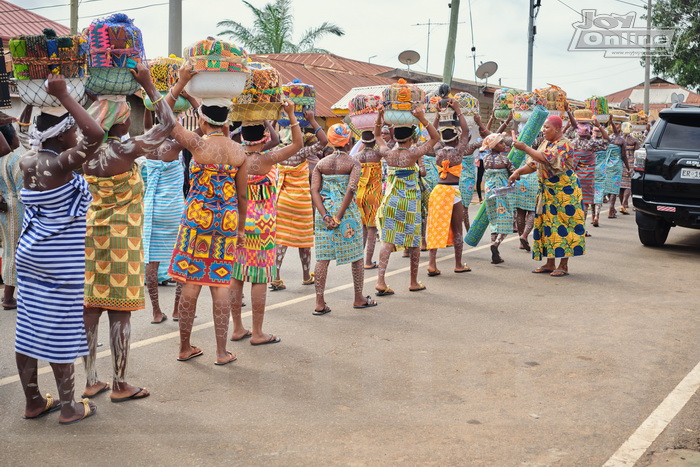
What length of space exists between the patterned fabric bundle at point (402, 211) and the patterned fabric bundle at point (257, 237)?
2333 mm

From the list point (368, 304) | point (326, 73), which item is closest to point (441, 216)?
point (368, 304)

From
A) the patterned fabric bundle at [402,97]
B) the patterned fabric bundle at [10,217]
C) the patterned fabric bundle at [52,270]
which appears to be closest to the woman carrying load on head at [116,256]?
the patterned fabric bundle at [52,270]

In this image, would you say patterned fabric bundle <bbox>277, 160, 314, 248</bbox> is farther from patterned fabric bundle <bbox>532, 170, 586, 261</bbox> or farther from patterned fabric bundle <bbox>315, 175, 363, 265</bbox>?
patterned fabric bundle <bbox>532, 170, 586, 261</bbox>

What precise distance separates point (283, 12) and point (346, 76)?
176 inches

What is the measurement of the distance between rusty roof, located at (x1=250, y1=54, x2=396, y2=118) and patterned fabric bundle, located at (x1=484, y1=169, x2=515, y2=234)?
9.46 m

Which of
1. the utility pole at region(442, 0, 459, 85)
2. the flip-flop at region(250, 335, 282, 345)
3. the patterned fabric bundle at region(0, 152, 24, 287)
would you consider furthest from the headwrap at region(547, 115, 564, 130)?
the utility pole at region(442, 0, 459, 85)

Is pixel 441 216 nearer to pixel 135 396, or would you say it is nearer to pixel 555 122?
pixel 555 122

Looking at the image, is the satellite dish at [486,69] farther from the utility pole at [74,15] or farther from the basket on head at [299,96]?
the basket on head at [299,96]

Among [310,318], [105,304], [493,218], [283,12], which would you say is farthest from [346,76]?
[105,304]

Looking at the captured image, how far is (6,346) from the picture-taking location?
5.88 meters

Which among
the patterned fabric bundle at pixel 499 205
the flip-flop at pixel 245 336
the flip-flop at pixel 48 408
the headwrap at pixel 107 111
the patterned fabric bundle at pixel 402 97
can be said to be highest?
the patterned fabric bundle at pixel 402 97

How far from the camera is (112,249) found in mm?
4676

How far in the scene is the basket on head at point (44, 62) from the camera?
158 inches

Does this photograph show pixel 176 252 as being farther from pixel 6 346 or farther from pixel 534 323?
pixel 534 323
